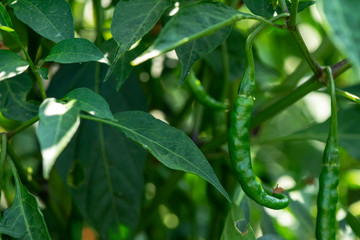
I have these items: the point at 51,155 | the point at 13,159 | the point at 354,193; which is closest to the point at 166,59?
the point at 13,159

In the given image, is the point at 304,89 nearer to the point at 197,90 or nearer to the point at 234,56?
the point at 197,90

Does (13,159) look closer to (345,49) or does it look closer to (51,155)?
(51,155)

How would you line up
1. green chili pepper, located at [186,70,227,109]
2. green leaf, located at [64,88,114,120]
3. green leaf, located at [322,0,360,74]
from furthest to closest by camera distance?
green chili pepper, located at [186,70,227,109] < green leaf, located at [64,88,114,120] < green leaf, located at [322,0,360,74]

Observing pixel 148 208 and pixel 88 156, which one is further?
pixel 148 208

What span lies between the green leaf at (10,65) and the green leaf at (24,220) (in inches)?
5.9

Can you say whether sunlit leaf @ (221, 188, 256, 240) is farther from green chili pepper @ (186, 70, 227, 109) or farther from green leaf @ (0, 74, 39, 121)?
green leaf @ (0, 74, 39, 121)

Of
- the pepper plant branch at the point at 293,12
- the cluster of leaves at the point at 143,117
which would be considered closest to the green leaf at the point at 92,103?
the cluster of leaves at the point at 143,117

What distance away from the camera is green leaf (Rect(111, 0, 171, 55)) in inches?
A: 20.6

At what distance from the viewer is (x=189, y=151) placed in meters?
0.54

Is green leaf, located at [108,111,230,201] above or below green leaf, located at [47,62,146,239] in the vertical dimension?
above

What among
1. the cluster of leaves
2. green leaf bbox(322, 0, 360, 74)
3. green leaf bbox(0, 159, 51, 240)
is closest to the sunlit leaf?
the cluster of leaves

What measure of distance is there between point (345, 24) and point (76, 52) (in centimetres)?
29

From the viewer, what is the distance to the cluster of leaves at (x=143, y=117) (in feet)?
1.54

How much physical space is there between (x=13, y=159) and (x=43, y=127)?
274mm
